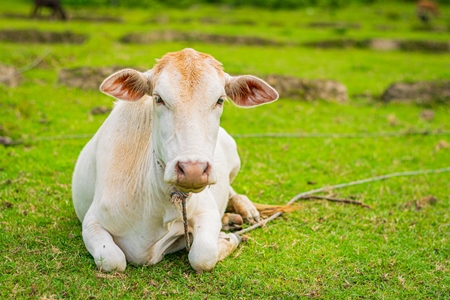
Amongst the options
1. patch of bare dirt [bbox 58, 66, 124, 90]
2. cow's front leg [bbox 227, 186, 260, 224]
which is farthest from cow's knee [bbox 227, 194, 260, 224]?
patch of bare dirt [bbox 58, 66, 124, 90]

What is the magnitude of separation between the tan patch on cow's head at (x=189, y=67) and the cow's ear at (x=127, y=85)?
0.43 feet

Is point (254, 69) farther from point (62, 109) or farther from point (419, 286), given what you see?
point (419, 286)

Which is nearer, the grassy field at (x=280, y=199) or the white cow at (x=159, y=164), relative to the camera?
the white cow at (x=159, y=164)

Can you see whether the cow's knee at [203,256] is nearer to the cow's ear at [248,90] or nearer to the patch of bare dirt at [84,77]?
the cow's ear at [248,90]

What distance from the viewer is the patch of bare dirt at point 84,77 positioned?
1113cm

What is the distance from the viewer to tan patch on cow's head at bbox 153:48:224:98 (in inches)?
157

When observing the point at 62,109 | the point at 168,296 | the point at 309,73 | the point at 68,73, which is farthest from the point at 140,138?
the point at 309,73

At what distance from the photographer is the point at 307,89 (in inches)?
460

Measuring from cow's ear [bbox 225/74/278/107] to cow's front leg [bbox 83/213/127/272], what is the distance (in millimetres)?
1490

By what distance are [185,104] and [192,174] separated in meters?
0.55

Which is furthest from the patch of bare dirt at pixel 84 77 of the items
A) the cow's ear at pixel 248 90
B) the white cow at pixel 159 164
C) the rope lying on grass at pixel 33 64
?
the cow's ear at pixel 248 90

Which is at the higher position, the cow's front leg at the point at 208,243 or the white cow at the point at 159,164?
the white cow at the point at 159,164

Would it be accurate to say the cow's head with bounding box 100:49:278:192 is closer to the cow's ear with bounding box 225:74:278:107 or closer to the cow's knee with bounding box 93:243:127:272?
the cow's ear with bounding box 225:74:278:107

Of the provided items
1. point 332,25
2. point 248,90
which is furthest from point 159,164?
point 332,25
